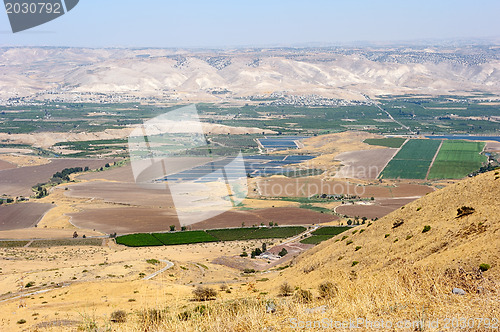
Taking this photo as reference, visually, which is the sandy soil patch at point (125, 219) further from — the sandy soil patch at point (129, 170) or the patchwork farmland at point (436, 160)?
the patchwork farmland at point (436, 160)

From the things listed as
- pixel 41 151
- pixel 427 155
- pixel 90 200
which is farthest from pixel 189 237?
pixel 41 151

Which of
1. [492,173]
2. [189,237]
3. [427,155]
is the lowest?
[427,155]

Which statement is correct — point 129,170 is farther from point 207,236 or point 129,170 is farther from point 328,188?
point 207,236

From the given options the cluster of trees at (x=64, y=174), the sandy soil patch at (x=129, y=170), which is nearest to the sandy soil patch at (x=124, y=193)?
the sandy soil patch at (x=129, y=170)

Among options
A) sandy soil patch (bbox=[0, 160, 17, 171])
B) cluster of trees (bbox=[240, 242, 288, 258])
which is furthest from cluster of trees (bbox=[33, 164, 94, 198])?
cluster of trees (bbox=[240, 242, 288, 258])

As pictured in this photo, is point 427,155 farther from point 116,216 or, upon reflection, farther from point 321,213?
point 116,216
